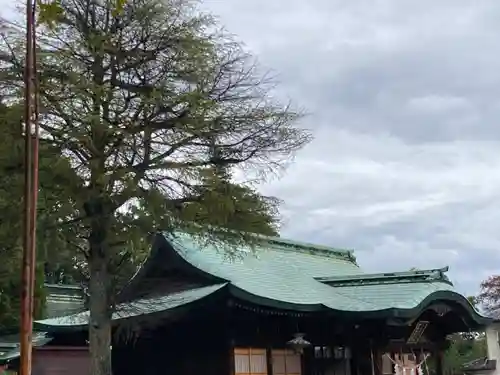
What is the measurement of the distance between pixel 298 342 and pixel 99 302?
5158 mm

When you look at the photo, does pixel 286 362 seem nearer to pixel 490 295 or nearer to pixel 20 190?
pixel 20 190

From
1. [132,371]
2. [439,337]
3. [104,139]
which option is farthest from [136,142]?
[439,337]

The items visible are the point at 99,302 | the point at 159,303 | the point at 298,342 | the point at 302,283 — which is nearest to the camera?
the point at 99,302

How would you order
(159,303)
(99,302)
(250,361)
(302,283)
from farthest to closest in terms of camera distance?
(302,283) → (250,361) → (159,303) → (99,302)

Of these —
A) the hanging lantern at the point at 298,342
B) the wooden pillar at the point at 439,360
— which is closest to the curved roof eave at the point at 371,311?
the hanging lantern at the point at 298,342

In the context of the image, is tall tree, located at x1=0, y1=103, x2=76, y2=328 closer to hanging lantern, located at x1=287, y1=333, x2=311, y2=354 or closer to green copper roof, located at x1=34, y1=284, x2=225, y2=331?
green copper roof, located at x1=34, y1=284, x2=225, y2=331

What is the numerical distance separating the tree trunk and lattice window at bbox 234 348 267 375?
3.76 m

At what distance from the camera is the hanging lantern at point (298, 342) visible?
49.4 feet

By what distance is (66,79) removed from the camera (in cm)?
1062

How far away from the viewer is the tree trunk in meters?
11.1

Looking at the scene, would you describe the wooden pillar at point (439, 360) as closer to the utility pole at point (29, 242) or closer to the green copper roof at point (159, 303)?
the green copper roof at point (159, 303)

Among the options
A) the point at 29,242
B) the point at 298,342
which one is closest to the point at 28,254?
the point at 29,242

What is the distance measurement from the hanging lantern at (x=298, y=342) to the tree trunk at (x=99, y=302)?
190 inches

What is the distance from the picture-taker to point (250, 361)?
585 inches
